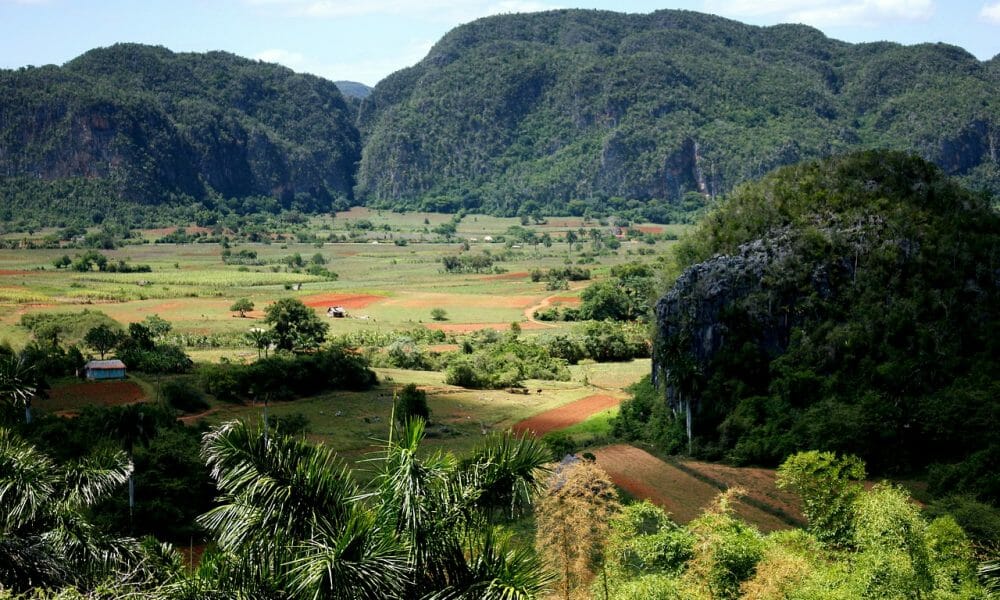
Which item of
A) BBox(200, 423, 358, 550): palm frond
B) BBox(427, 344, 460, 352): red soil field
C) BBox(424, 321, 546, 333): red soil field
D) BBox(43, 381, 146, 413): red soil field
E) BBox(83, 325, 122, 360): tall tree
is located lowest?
BBox(427, 344, 460, 352): red soil field

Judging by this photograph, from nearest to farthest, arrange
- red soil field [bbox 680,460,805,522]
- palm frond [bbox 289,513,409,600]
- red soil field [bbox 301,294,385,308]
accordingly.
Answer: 1. palm frond [bbox 289,513,409,600]
2. red soil field [bbox 680,460,805,522]
3. red soil field [bbox 301,294,385,308]

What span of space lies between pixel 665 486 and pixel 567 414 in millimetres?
14540

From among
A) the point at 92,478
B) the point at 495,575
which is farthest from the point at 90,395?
the point at 495,575

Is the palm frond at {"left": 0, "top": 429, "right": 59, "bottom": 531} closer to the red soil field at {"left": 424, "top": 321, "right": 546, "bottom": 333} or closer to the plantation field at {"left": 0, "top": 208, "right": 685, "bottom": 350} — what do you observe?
the plantation field at {"left": 0, "top": 208, "right": 685, "bottom": 350}

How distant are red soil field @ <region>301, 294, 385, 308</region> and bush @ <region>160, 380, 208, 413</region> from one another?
4130 cm

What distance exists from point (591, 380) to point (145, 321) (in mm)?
35354

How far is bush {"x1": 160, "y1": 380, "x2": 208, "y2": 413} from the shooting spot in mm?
48812

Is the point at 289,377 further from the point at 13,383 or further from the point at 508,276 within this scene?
the point at 508,276

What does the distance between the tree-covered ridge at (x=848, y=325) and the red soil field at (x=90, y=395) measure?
→ 2670 centimetres

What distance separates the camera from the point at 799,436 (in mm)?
40062

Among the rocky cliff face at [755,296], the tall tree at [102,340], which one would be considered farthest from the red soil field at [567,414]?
the tall tree at [102,340]

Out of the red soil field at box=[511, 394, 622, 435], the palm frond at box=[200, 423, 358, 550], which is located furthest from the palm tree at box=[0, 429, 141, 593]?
the red soil field at box=[511, 394, 622, 435]

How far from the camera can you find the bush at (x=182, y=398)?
48.8 m

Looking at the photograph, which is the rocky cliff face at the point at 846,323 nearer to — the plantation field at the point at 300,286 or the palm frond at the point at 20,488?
the palm frond at the point at 20,488
